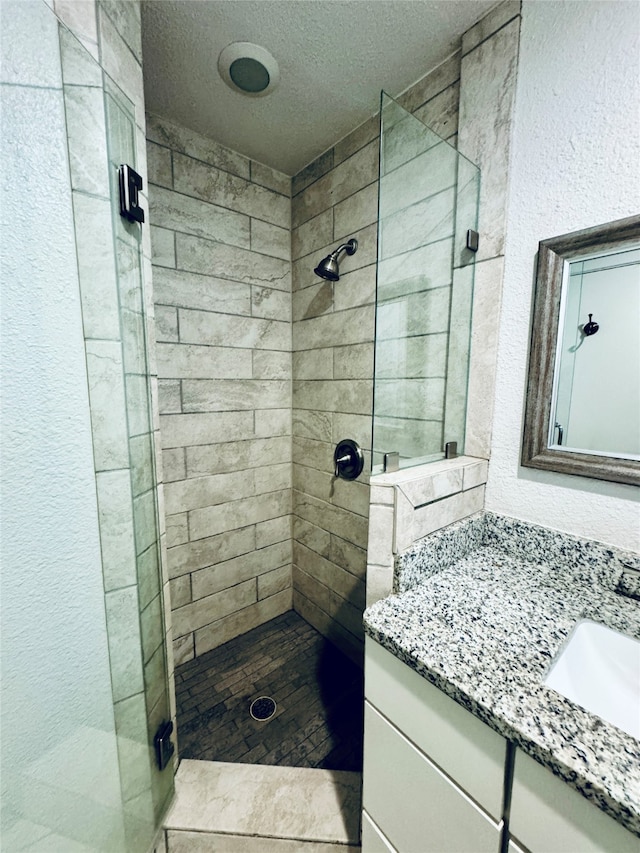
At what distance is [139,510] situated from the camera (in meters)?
0.98

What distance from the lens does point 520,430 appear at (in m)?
1.13

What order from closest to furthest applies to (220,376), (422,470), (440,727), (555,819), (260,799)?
1. (555,819)
2. (440,727)
3. (422,470)
4. (260,799)
5. (220,376)

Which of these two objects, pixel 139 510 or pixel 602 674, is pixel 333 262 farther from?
pixel 602 674

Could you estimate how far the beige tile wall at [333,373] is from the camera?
164 centimetres

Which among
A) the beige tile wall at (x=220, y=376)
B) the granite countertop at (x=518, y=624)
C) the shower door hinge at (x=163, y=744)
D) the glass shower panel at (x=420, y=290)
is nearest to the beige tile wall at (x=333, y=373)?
the beige tile wall at (x=220, y=376)

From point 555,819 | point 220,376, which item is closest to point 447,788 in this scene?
point 555,819

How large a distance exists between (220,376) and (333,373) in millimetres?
614

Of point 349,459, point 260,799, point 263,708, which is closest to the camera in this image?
point 260,799

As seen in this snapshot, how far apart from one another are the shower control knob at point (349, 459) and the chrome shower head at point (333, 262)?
82 cm

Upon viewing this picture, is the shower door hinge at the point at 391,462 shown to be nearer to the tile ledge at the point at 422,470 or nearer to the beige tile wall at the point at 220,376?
the tile ledge at the point at 422,470

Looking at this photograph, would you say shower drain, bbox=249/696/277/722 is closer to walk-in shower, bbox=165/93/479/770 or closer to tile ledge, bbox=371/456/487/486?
walk-in shower, bbox=165/93/479/770

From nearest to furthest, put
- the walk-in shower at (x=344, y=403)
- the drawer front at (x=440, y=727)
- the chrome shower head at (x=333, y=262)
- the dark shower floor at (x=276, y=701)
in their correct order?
the drawer front at (x=440, y=727) < the walk-in shower at (x=344, y=403) < the dark shower floor at (x=276, y=701) < the chrome shower head at (x=333, y=262)

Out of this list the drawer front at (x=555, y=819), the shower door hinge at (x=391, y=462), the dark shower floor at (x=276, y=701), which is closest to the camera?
the drawer front at (x=555, y=819)

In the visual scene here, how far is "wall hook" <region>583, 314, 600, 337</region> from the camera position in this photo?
95 centimetres
